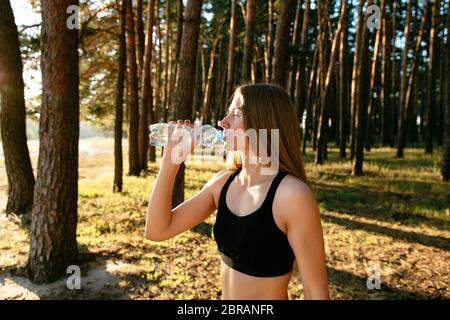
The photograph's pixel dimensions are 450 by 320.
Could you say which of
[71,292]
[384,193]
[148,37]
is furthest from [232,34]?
[71,292]

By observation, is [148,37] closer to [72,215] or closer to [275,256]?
[72,215]

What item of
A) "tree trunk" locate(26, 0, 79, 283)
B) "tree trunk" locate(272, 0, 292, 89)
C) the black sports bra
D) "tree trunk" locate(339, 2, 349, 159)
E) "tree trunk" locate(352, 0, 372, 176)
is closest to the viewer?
the black sports bra

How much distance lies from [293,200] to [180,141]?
791 millimetres

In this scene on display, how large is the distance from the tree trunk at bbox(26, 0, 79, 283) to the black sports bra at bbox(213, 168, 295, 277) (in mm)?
4137

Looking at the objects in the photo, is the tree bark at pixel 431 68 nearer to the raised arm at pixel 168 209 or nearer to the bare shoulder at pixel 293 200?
the raised arm at pixel 168 209

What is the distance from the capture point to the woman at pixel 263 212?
176 centimetres

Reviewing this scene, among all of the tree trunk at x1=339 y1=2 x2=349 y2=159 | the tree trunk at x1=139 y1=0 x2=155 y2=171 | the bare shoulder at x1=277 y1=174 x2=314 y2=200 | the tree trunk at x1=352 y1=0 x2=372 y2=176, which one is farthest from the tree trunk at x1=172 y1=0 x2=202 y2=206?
the tree trunk at x1=339 y1=2 x2=349 y2=159

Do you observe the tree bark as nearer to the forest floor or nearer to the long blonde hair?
the forest floor

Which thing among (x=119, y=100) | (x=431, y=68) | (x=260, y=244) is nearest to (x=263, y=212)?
(x=260, y=244)

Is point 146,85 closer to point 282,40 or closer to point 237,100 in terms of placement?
point 282,40

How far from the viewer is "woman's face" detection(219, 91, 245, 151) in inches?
82.2

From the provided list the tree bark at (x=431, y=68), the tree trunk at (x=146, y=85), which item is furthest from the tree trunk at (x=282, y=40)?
the tree bark at (x=431, y=68)

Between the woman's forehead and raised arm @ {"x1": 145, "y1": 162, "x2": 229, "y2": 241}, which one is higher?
the woman's forehead
